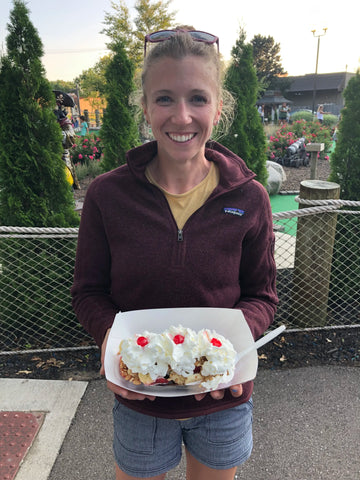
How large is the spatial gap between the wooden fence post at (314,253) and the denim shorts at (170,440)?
6.72ft

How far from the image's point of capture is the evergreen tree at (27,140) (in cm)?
273

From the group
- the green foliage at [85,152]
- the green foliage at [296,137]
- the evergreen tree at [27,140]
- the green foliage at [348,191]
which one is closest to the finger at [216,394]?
the evergreen tree at [27,140]

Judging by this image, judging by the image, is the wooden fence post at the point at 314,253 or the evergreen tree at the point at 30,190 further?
the wooden fence post at the point at 314,253

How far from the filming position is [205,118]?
3.83 ft

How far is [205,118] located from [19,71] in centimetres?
223

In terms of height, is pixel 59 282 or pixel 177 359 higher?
pixel 177 359

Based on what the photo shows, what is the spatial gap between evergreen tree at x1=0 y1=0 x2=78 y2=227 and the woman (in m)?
1.88

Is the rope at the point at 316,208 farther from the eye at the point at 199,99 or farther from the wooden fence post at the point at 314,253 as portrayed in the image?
the eye at the point at 199,99

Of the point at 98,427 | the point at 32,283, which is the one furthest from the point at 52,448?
the point at 32,283

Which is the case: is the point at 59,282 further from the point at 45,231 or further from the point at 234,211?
the point at 234,211

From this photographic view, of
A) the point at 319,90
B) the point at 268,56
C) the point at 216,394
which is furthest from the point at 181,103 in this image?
the point at 268,56

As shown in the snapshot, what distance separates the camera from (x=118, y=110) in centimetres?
438

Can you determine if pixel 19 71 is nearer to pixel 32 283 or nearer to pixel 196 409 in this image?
pixel 32 283

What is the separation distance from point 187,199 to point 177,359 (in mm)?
538
